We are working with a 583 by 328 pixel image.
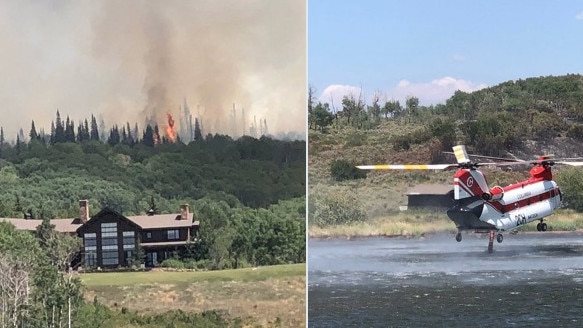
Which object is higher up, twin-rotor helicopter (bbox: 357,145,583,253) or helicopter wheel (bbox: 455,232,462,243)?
twin-rotor helicopter (bbox: 357,145,583,253)

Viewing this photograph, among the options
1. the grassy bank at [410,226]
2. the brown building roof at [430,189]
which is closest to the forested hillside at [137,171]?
the grassy bank at [410,226]

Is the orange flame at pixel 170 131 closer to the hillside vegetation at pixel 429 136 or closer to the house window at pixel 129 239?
the house window at pixel 129 239

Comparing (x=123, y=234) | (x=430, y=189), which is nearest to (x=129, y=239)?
(x=123, y=234)

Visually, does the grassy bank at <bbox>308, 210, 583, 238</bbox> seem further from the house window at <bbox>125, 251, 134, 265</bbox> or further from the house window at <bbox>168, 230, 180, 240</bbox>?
the house window at <bbox>125, 251, 134, 265</bbox>

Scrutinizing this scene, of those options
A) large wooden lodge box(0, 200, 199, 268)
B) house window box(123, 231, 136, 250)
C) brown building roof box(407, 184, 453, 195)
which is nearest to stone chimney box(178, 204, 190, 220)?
large wooden lodge box(0, 200, 199, 268)

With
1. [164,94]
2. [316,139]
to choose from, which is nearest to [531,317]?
[316,139]

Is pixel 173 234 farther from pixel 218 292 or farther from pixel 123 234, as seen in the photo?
pixel 218 292
